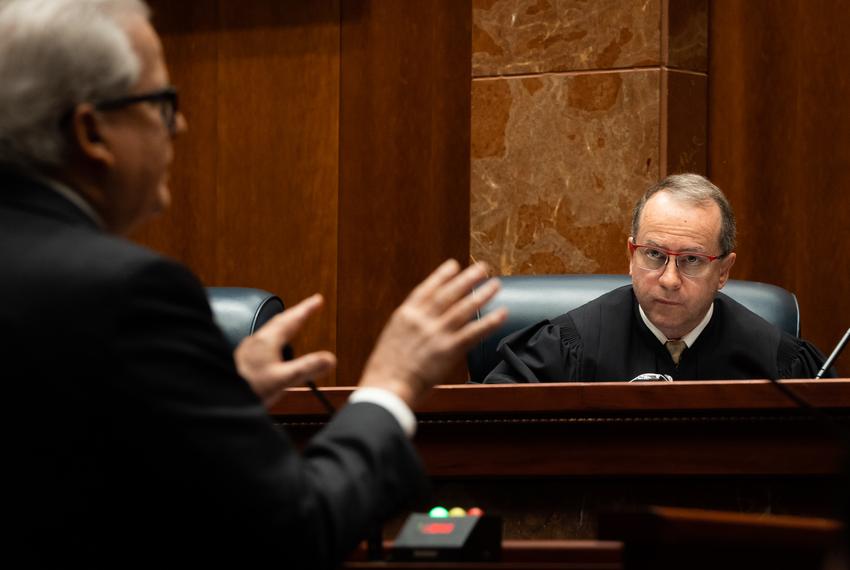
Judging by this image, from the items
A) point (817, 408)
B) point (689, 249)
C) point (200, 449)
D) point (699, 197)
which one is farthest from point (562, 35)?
point (200, 449)

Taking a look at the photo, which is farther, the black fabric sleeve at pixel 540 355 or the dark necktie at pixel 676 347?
the dark necktie at pixel 676 347

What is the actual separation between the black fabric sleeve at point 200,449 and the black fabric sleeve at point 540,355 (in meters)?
2.25

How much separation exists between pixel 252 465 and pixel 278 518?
0.07m

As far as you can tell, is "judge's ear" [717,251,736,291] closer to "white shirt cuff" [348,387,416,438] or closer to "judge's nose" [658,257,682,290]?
"judge's nose" [658,257,682,290]

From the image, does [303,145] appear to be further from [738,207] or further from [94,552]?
[94,552]

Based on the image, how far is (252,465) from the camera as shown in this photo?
4.98ft

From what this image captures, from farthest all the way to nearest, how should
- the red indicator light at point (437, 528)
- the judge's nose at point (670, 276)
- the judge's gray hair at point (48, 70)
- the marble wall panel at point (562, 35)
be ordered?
1. the marble wall panel at point (562, 35)
2. the judge's nose at point (670, 276)
3. the red indicator light at point (437, 528)
4. the judge's gray hair at point (48, 70)

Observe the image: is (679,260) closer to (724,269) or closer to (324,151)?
(724,269)

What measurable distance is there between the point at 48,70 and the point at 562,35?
3.75 meters

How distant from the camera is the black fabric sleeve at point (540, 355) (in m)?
3.83

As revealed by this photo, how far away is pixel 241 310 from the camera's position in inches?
152

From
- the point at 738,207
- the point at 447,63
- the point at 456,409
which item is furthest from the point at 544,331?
the point at 447,63

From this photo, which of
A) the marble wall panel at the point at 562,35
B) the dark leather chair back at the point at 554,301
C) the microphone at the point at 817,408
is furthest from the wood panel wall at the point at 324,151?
the microphone at the point at 817,408

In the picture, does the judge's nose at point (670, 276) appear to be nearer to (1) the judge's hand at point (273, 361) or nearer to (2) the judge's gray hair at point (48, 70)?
(1) the judge's hand at point (273, 361)
